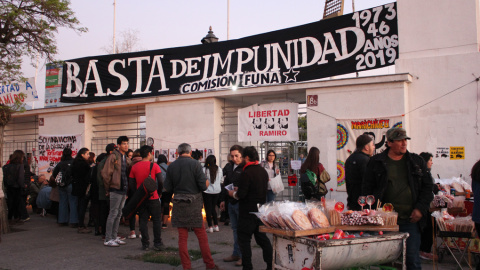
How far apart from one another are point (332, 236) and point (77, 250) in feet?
18.4

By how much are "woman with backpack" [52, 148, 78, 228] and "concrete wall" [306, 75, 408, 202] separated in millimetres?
6316

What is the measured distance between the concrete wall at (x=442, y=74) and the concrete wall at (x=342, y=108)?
58 centimetres

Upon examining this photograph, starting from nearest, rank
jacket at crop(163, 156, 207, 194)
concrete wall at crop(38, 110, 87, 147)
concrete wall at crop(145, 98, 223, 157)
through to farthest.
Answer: jacket at crop(163, 156, 207, 194), concrete wall at crop(145, 98, 223, 157), concrete wall at crop(38, 110, 87, 147)

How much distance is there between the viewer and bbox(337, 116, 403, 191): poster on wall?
10.8 meters

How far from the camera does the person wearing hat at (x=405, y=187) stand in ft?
16.0

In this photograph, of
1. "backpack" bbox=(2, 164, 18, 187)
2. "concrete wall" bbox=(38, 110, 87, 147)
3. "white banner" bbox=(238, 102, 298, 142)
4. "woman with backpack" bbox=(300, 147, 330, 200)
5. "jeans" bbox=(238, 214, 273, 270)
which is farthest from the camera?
"concrete wall" bbox=(38, 110, 87, 147)

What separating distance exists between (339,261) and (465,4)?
28.9 feet

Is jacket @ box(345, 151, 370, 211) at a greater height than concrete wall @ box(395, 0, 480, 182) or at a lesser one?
lesser

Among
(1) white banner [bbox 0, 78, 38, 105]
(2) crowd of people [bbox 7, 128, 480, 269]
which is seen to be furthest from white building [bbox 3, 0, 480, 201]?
(1) white banner [bbox 0, 78, 38, 105]

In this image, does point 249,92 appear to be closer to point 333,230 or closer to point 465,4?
point 465,4

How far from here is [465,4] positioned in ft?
34.6

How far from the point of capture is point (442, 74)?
10672 mm

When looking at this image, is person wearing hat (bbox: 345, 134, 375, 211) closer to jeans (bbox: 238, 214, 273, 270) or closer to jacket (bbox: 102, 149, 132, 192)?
jeans (bbox: 238, 214, 273, 270)

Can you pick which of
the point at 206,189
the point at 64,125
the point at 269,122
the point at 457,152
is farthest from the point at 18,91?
the point at 457,152
